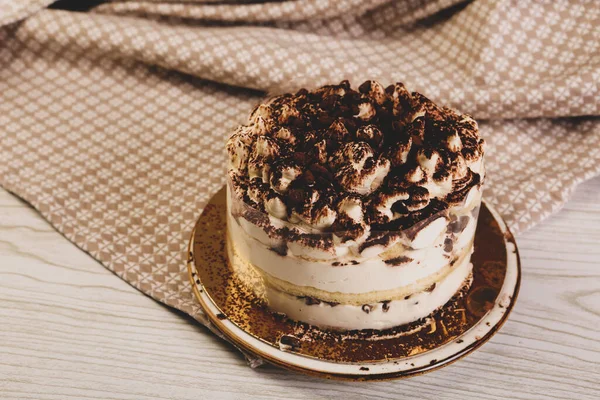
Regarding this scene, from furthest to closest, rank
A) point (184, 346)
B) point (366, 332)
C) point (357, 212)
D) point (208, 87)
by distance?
point (208, 87) → point (184, 346) → point (366, 332) → point (357, 212)

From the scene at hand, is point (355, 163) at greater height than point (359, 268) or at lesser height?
greater

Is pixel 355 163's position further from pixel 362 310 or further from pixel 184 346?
pixel 184 346

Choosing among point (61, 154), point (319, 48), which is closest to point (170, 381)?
point (61, 154)

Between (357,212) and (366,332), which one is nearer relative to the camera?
(357,212)

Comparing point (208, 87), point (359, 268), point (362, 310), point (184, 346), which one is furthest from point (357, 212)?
point (208, 87)

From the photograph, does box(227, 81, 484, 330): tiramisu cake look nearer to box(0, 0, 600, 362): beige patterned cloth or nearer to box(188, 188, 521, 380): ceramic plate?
box(188, 188, 521, 380): ceramic plate

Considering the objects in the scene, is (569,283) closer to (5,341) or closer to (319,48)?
(319,48)

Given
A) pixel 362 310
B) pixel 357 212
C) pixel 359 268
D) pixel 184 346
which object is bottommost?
pixel 184 346
